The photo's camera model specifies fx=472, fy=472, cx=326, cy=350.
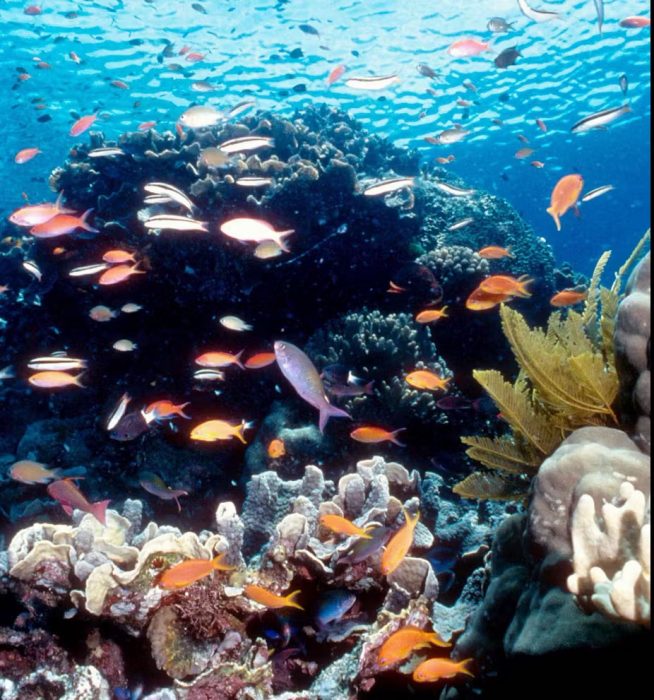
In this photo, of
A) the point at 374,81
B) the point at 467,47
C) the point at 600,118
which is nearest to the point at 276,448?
the point at 374,81

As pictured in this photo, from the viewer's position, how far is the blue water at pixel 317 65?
17.4 metres

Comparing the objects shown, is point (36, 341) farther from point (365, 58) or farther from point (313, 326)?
point (365, 58)

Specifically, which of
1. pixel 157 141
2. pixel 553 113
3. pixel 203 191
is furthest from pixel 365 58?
pixel 203 191

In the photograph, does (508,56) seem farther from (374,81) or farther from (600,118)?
(374,81)

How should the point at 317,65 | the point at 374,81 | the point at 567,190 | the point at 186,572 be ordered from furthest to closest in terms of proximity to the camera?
the point at 317,65, the point at 374,81, the point at 567,190, the point at 186,572

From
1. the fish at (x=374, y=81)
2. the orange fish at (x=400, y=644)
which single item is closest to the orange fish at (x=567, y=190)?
the fish at (x=374, y=81)

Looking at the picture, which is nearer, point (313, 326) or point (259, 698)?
point (259, 698)

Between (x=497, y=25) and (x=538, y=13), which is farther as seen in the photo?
(x=497, y=25)

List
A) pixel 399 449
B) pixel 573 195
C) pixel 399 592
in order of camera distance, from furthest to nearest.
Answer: pixel 399 449 < pixel 573 195 < pixel 399 592

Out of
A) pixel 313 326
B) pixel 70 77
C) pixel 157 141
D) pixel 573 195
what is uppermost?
pixel 70 77

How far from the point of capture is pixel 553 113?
26.7 meters

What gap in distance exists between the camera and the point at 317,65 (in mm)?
20344

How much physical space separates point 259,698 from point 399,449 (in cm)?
349

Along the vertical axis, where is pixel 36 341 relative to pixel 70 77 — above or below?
below
